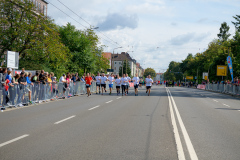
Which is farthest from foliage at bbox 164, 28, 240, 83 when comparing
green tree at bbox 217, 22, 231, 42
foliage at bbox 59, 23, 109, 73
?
foliage at bbox 59, 23, 109, 73

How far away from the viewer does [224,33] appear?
83562 mm

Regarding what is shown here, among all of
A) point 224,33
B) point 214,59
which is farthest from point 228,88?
point 224,33

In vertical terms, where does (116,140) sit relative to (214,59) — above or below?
below

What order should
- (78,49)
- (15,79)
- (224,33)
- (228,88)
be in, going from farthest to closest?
(224,33), (78,49), (228,88), (15,79)

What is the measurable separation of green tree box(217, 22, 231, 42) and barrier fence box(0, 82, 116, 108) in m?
68.3

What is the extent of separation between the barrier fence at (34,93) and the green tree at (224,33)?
68.3 m

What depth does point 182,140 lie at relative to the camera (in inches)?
263

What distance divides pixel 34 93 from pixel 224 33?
76.1 m

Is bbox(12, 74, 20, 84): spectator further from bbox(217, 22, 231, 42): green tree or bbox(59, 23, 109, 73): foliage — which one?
bbox(217, 22, 231, 42): green tree

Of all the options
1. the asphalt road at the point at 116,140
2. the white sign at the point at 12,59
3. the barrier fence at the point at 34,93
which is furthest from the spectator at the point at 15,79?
the asphalt road at the point at 116,140

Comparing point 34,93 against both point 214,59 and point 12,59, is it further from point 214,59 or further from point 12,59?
point 214,59

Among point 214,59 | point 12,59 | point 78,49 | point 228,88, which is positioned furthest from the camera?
point 214,59

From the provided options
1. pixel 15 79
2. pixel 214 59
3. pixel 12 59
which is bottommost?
pixel 15 79

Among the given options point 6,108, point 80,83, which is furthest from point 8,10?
point 6,108
